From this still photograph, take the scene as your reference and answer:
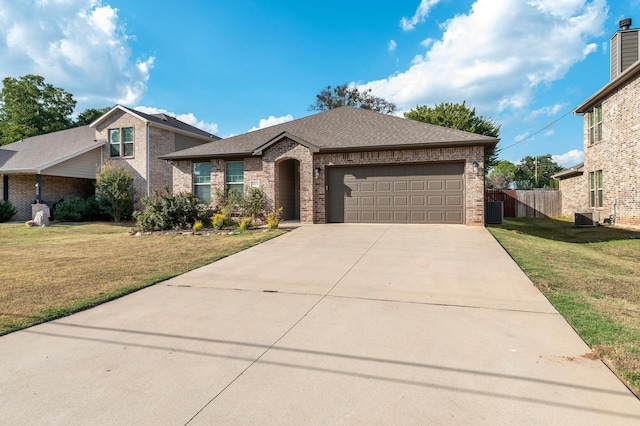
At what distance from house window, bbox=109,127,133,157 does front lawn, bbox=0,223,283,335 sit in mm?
9613

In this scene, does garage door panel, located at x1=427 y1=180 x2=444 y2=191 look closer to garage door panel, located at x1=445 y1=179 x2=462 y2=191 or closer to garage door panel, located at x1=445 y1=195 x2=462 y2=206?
garage door panel, located at x1=445 y1=179 x2=462 y2=191

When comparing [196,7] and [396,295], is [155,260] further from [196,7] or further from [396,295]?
[196,7]

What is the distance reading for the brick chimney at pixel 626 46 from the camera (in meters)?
A: 15.1

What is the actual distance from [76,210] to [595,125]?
2784 centimetres

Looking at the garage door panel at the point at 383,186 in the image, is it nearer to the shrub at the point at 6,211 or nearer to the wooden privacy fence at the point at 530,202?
the wooden privacy fence at the point at 530,202

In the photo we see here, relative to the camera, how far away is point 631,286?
206 inches

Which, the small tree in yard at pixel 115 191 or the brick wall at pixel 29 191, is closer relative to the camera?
the small tree in yard at pixel 115 191

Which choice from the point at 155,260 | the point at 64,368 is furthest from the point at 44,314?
the point at 155,260

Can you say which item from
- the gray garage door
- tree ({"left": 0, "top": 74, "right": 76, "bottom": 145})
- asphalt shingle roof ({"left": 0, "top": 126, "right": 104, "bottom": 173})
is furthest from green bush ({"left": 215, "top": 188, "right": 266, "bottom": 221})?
tree ({"left": 0, "top": 74, "right": 76, "bottom": 145})

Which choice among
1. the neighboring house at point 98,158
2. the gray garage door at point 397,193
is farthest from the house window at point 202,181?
the gray garage door at point 397,193

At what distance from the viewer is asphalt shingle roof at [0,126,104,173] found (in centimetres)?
1836

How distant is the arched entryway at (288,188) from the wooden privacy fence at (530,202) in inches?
529

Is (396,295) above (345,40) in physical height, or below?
below

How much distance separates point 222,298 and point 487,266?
16.0 ft
